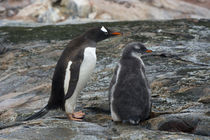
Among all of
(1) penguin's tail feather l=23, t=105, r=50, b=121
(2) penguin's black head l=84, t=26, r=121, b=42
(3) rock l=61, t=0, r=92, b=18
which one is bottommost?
(1) penguin's tail feather l=23, t=105, r=50, b=121

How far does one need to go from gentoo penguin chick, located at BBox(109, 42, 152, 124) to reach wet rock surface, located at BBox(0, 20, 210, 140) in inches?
3.9

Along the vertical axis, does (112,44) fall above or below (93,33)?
below

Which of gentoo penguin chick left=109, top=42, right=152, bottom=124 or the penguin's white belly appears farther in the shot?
the penguin's white belly

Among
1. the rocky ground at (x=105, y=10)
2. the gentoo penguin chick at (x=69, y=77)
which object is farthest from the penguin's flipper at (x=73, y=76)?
the rocky ground at (x=105, y=10)

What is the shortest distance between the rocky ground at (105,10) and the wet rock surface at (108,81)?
13.3 ft

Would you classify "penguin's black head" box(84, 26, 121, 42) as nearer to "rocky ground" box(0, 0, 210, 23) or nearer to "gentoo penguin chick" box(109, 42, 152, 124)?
"gentoo penguin chick" box(109, 42, 152, 124)

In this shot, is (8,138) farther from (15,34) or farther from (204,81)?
(15,34)

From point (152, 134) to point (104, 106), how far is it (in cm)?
128

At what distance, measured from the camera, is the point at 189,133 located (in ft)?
10.9

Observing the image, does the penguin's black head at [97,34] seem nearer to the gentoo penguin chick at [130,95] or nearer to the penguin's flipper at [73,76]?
the penguin's flipper at [73,76]

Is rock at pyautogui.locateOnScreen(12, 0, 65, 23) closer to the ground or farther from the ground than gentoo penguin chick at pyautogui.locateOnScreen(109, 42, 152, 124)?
closer to the ground

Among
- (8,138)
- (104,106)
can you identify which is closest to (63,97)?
(104,106)

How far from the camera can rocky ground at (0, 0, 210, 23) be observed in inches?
550

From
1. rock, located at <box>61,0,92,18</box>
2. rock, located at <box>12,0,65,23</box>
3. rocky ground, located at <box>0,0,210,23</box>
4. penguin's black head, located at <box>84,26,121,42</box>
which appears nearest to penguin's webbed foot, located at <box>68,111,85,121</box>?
penguin's black head, located at <box>84,26,121,42</box>
